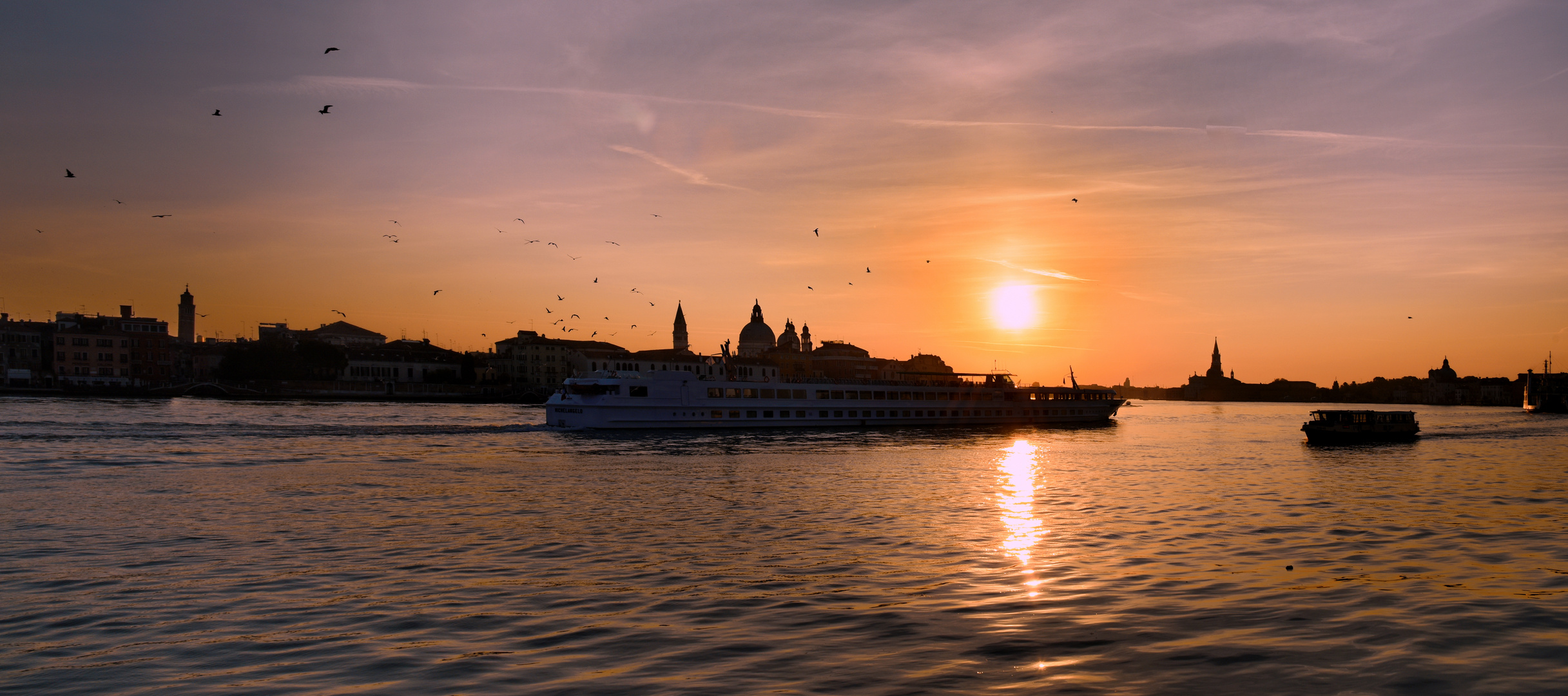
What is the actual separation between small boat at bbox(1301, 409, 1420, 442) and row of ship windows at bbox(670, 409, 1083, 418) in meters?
27.6

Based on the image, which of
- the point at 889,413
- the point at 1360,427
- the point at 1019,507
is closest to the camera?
the point at 1019,507

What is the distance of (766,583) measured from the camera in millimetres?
15859

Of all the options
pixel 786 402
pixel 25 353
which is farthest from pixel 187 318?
pixel 786 402

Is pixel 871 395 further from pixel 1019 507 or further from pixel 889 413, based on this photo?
pixel 1019 507

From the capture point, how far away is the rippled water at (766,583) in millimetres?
10828

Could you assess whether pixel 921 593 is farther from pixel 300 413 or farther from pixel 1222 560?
pixel 300 413

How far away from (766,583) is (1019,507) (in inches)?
531

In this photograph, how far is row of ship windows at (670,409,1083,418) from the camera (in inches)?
2918

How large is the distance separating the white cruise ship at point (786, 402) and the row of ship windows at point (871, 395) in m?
0.07

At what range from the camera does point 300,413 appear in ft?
312

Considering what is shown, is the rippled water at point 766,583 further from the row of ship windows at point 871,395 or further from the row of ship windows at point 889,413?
the row of ship windows at point 871,395

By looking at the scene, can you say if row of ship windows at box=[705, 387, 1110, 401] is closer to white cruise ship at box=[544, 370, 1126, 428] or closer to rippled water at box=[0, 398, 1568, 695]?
white cruise ship at box=[544, 370, 1126, 428]

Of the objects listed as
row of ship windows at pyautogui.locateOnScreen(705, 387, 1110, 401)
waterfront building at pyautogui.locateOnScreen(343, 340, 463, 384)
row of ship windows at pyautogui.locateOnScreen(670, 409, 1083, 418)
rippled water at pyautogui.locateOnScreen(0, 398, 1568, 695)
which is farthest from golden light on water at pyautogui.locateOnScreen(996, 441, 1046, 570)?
waterfront building at pyautogui.locateOnScreen(343, 340, 463, 384)

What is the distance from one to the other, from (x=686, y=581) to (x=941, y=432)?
Result: 213 feet
